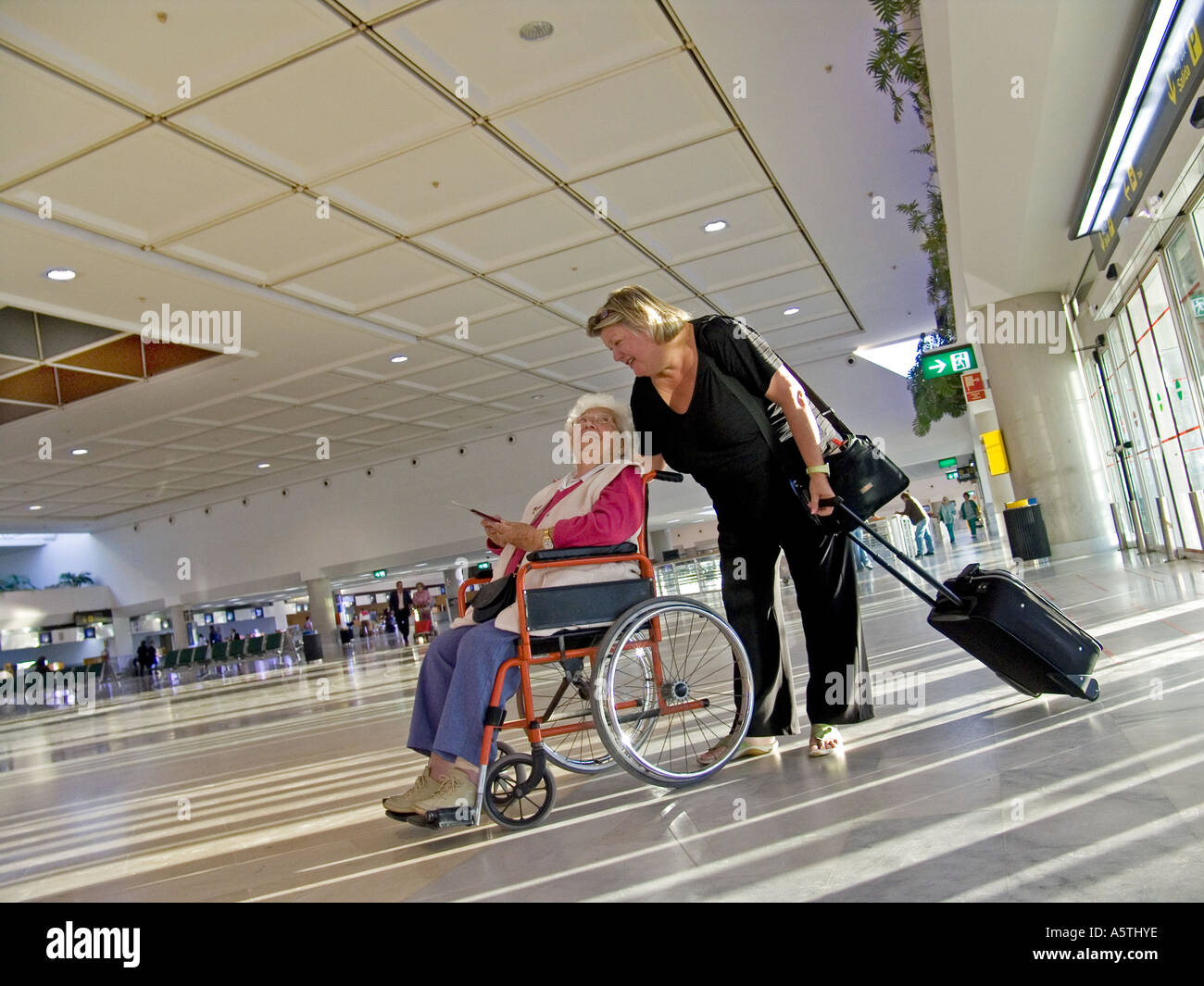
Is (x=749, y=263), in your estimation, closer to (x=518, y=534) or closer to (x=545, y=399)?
(x=545, y=399)

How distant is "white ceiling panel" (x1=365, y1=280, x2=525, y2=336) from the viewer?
9867 millimetres

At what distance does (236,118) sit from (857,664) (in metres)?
5.40

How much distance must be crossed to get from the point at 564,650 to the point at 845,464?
0.94 meters

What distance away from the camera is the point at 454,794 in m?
2.19

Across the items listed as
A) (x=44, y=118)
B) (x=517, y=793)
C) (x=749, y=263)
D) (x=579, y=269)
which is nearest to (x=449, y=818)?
(x=517, y=793)

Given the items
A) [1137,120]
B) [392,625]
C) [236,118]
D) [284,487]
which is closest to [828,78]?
[1137,120]

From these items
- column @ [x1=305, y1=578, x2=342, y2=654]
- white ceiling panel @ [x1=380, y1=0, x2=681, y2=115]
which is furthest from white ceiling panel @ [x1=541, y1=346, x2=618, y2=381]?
column @ [x1=305, y1=578, x2=342, y2=654]

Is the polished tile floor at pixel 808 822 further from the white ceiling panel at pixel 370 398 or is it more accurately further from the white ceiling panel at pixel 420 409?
the white ceiling panel at pixel 420 409

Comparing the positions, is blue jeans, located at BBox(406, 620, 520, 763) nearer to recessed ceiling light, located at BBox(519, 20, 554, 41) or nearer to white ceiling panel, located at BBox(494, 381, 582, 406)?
recessed ceiling light, located at BBox(519, 20, 554, 41)

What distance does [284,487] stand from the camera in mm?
21500

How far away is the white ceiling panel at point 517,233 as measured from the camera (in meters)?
8.04

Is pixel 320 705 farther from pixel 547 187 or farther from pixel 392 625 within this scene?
pixel 392 625

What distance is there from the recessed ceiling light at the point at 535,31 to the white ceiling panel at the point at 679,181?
2083 millimetres

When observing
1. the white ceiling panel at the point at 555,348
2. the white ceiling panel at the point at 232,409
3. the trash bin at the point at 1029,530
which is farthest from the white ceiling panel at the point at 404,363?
the trash bin at the point at 1029,530
